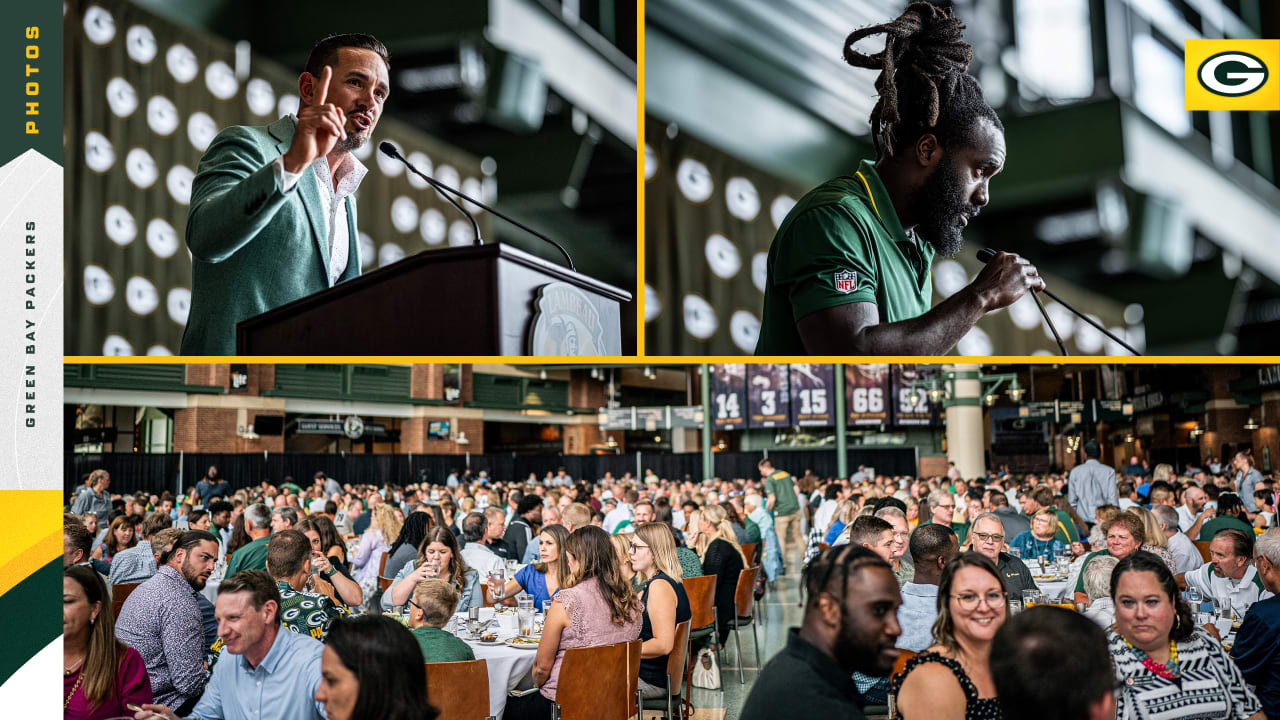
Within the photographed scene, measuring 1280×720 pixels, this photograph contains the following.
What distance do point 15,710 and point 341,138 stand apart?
288cm

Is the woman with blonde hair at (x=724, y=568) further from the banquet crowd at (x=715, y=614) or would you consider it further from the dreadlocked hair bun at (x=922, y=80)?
the dreadlocked hair bun at (x=922, y=80)

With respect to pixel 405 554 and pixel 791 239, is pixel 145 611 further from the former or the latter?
Answer: pixel 791 239

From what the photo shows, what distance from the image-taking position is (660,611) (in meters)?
5.05

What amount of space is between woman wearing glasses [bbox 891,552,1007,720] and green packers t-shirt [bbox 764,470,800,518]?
10.1 meters

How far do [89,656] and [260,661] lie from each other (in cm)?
62

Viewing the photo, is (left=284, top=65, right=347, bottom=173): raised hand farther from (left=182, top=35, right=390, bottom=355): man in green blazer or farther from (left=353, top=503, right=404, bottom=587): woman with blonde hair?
(left=353, top=503, right=404, bottom=587): woman with blonde hair

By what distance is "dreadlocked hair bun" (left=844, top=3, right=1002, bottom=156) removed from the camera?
482 cm

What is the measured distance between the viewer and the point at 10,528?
4680mm

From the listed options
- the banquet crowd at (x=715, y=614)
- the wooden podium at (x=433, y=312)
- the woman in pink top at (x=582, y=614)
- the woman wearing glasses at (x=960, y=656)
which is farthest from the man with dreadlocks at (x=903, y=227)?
the woman wearing glasses at (x=960, y=656)

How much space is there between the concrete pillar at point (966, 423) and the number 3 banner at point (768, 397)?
418 centimetres

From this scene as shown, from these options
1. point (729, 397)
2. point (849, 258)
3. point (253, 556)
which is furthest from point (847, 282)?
point (729, 397)

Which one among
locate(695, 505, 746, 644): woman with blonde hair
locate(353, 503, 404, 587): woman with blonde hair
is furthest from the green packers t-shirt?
locate(353, 503, 404, 587): woman with blonde hair

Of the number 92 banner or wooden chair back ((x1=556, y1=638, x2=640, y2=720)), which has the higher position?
the number 92 banner

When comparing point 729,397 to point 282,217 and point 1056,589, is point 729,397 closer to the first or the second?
point 1056,589
